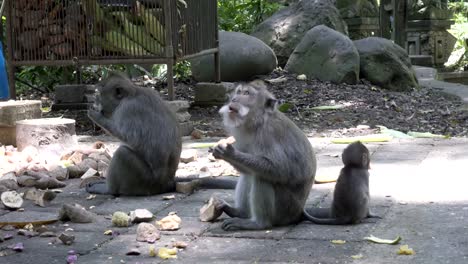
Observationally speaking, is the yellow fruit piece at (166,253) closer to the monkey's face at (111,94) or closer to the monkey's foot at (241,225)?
the monkey's foot at (241,225)

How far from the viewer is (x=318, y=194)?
6.66 m

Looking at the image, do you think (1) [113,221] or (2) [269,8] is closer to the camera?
(1) [113,221]

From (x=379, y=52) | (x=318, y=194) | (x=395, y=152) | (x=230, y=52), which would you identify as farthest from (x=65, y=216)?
(x=379, y=52)

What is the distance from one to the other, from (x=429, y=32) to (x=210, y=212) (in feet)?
53.8

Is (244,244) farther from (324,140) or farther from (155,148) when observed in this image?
(324,140)

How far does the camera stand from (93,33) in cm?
1016

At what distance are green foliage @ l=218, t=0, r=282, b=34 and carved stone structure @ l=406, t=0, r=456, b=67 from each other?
464 centimetres

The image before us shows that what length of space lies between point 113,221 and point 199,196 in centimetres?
120

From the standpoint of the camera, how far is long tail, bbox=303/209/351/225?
546 cm

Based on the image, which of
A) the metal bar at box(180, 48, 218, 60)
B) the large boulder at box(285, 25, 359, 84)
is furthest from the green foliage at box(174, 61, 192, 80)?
the metal bar at box(180, 48, 218, 60)

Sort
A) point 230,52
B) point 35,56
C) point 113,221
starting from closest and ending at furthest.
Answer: point 113,221, point 35,56, point 230,52

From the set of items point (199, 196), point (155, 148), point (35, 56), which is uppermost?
point (35, 56)

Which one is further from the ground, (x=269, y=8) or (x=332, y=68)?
(x=269, y=8)

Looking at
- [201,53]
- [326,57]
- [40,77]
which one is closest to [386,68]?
[326,57]
